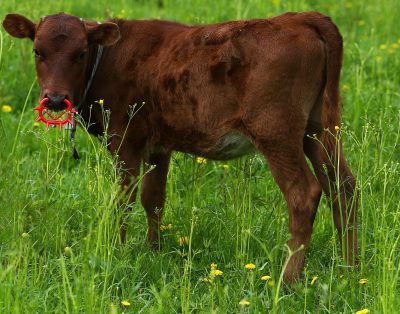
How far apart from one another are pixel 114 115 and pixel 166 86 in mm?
412

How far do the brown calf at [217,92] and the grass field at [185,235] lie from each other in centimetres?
19

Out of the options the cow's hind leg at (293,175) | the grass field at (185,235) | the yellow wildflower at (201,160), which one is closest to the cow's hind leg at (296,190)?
the cow's hind leg at (293,175)

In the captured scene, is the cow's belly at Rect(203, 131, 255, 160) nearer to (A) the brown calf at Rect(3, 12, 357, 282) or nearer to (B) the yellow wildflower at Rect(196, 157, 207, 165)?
(A) the brown calf at Rect(3, 12, 357, 282)

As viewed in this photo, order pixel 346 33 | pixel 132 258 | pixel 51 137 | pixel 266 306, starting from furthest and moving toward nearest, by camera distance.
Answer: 1. pixel 346 33
2. pixel 51 137
3. pixel 132 258
4. pixel 266 306

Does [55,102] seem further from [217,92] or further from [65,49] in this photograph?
[217,92]

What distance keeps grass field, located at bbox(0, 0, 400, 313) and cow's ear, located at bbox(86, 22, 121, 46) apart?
1.75 ft

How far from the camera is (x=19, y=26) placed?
6051 mm

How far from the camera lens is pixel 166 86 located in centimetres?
572

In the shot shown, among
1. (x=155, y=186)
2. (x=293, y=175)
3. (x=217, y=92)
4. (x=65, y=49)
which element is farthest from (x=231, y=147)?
(x=65, y=49)

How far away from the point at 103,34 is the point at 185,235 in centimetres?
136

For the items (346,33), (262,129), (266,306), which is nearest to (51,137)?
(262,129)

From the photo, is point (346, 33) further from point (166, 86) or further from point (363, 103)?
point (166, 86)

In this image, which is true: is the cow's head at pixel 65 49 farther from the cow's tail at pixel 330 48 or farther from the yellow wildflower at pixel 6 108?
the yellow wildflower at pixel 6 108

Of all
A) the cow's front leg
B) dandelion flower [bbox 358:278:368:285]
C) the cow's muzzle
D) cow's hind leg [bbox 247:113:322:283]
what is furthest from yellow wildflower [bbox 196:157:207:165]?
dandelion flower [bbox 358:278:368:285]
